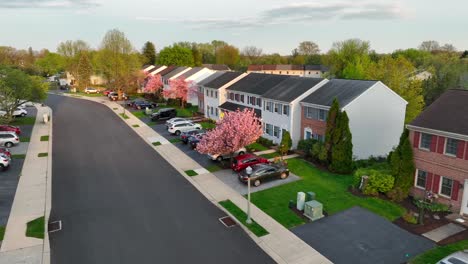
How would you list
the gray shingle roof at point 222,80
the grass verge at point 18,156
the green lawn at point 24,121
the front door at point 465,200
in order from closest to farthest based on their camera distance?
the front door at point 465,200 → the grass verge at point 18,156 → the green lawn at point 24,121 → the gray shingle roof at point 222,80

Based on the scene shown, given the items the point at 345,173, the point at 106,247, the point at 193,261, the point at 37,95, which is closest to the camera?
the point at 193,261

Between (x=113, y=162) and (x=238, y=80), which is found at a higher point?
(x=238, y=80)

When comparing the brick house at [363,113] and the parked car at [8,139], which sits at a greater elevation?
the brick house at [363,113]

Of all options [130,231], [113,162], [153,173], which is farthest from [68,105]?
[130,231]

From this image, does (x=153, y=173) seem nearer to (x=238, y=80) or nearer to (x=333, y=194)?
(x=333, y=194)

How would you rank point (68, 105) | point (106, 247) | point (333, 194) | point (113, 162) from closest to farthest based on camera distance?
point (106, 247), point (333, 194), point (113, 162), point (68, 105)

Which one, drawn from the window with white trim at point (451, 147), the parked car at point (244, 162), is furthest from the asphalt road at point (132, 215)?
the window with white trim at point (451, 147)

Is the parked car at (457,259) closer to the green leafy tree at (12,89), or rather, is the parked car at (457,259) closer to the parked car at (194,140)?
the parked car at (194,140)

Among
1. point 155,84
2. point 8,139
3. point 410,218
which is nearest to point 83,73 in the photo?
point 155,84
